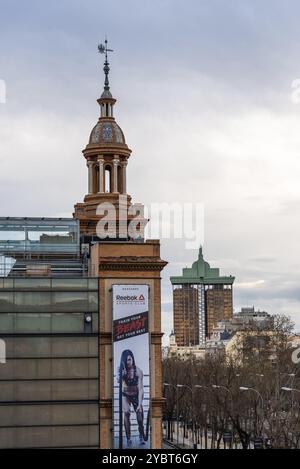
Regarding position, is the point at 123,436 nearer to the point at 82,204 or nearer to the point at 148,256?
the point at 148,256

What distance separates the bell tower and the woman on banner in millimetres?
16179

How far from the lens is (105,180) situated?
60.9m

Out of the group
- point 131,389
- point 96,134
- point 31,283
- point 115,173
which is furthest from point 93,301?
point 96,134

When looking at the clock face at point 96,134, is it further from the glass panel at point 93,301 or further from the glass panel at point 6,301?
the glass panel at point 6,301

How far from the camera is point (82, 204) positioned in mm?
62469

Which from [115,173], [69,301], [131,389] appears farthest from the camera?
[115,173]

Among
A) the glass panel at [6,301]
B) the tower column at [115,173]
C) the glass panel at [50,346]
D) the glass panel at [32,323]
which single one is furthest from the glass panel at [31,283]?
the tower column at [115,173]

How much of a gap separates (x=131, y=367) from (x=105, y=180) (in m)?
20.4

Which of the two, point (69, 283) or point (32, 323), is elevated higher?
point (69, 283)

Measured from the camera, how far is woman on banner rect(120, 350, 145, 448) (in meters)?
→ 42.6

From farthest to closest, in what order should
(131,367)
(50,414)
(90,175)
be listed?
(90,175), (131,367), (50,414)

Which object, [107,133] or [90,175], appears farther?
[107,133]

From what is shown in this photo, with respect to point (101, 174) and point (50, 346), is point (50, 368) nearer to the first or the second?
point (50, 346)
